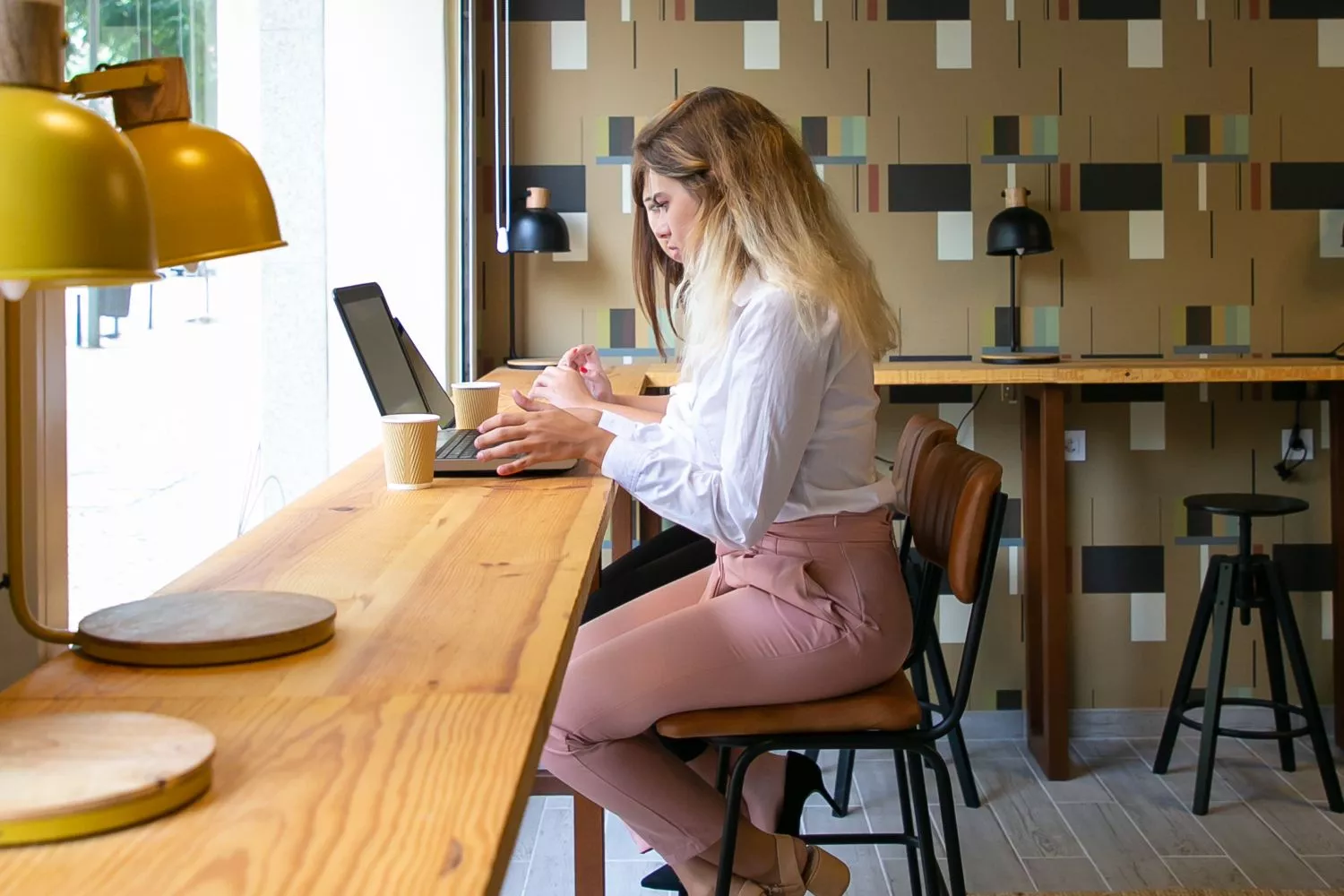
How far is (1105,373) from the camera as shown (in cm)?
312

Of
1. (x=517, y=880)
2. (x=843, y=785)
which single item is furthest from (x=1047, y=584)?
(x=517, y=880)

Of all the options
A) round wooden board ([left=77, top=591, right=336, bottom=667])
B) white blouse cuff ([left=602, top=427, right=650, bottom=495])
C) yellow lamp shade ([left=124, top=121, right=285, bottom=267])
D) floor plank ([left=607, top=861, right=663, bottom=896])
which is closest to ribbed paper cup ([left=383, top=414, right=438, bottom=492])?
white blouse cuff ([left=602, top=427, right=650, bottom=495])

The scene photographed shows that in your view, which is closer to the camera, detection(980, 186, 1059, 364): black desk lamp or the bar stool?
the bar stool

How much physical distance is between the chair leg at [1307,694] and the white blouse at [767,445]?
1717 millimetres

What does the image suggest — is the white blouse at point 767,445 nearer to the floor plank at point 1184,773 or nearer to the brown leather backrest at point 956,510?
the brown leather backrest at point 956,510

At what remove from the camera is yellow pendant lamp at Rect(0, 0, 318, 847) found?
59cm

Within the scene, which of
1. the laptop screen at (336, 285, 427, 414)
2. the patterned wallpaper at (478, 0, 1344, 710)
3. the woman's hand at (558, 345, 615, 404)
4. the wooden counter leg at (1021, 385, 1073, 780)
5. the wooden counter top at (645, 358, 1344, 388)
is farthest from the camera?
the patterned wallpaper at (478, 0, 1344, 710)

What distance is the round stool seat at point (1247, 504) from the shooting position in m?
3.13

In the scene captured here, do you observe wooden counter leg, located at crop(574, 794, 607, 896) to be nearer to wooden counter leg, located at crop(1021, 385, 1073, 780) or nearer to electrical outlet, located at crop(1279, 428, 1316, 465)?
wooden counter leg, located at crop(1021, 385, 1073, 780)

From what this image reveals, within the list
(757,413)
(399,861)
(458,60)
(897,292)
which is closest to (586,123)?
(458,60)

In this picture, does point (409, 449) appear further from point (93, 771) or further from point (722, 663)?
point (93, 771)

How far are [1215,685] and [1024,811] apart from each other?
0.52 m

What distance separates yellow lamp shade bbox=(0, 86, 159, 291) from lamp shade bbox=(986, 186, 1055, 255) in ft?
9.88

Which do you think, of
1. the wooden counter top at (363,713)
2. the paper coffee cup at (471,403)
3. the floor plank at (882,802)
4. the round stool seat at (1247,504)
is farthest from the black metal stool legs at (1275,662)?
the wooden counter top at (363,713)
